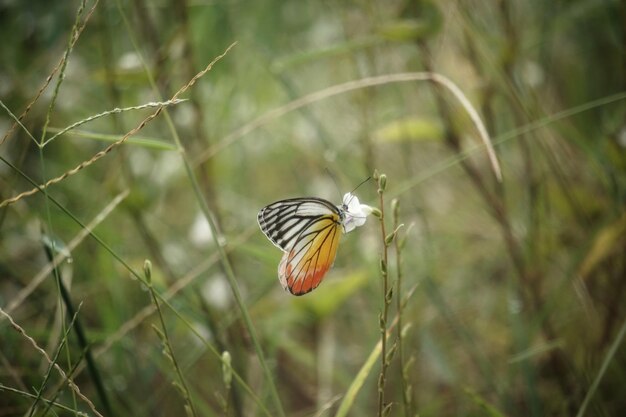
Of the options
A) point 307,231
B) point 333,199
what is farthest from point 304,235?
point 333,199

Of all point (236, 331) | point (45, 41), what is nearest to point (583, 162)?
point (236, 331)

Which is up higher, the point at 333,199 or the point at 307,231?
the point at 333,199

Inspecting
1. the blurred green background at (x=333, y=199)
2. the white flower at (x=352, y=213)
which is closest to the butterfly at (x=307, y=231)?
the white flower at (x=352, y=213)

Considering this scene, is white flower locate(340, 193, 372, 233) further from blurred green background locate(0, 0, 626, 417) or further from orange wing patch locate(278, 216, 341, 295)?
blurred green background locate(0, 0, 626, 417)

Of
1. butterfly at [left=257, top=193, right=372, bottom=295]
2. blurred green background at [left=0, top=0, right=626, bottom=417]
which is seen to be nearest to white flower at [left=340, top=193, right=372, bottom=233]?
butterfly at [left=257, top=193, right=372, bottom=295]

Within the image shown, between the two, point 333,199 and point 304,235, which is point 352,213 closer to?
point 304,235

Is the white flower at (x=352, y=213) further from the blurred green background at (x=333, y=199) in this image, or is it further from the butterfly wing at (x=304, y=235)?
the blurred green background at (x=333, y=199)
